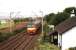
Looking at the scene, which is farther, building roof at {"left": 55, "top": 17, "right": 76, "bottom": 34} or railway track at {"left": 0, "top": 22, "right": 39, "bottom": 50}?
railway track at {"left": 0, "top": 22, "right": 39, "bottom": 50}

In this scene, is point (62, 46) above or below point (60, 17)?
below

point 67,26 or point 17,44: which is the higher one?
point 67,26

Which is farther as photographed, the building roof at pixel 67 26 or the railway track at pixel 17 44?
the railway track at pixel 17 44

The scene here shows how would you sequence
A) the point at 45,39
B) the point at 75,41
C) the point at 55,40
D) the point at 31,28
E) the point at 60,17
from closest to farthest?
the point at 75,41, the point at 55,40, the point at 45,39, the point at 31,28, the point at 60,17

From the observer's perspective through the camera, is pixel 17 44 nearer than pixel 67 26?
No

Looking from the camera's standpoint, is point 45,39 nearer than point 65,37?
No

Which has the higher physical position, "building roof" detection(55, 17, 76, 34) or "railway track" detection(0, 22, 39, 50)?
"building roof" detection(55, 17, 76, 34)

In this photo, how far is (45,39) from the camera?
1540 inches

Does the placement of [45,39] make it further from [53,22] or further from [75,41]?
[53,22]

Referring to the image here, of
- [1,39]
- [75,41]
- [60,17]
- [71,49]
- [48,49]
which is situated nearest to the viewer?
[71,49]

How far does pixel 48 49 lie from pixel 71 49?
6631 millimetres

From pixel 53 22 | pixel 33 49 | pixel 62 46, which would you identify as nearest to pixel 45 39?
pixel 33 49

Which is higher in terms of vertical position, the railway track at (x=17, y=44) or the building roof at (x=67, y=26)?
the building roof at (x=67, y=26)

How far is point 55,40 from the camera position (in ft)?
119
